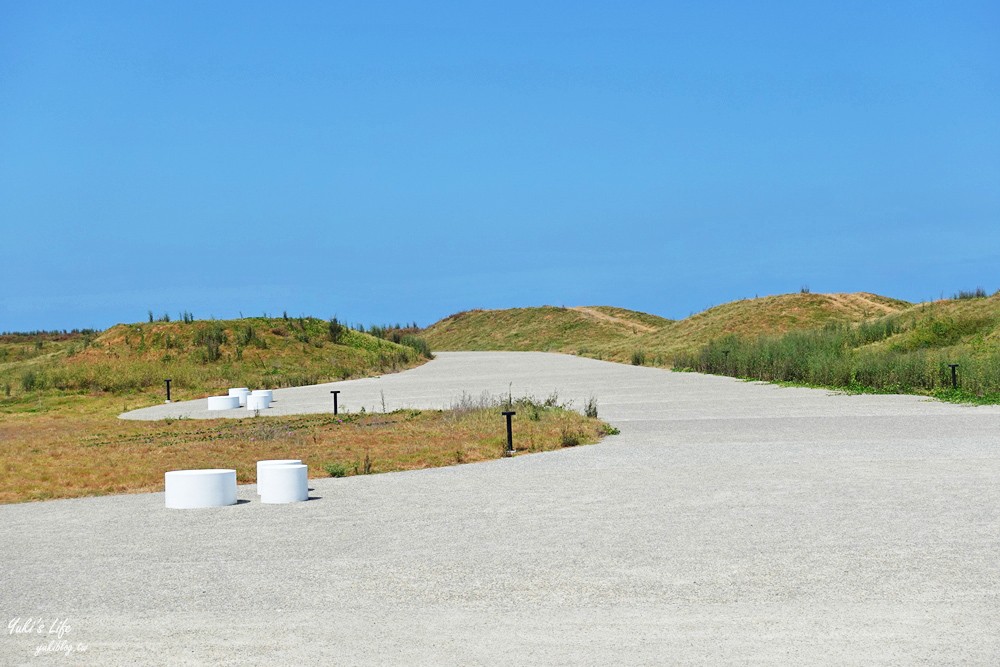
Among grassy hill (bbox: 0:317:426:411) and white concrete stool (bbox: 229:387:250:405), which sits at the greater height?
grassy hill (bbox: 0:317:426:411)

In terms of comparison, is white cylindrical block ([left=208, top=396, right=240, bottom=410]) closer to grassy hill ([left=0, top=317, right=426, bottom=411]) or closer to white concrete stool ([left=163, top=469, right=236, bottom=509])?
grassy hill ([left=0, top=317, right=426, bottom=411])

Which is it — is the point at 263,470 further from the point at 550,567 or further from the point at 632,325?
the point at 632,325

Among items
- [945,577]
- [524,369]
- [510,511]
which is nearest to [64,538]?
[510,511]

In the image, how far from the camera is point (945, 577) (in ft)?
24.3

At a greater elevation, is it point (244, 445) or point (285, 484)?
point (244, 445)

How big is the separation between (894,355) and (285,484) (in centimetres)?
2860

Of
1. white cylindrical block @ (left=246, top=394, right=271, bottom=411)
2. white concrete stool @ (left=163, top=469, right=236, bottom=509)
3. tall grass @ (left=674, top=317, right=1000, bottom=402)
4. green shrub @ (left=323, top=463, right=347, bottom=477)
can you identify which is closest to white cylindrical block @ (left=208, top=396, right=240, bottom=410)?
white cylindrical block @ (left=246, top=394, right=271, bottom=411)

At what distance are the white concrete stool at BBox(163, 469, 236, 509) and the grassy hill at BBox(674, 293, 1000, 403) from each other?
2023 centimetres

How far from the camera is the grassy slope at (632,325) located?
7212cm

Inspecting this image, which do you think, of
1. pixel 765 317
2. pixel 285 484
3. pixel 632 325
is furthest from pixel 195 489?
pixel 632 325

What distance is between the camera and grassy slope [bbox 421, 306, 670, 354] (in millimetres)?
113438

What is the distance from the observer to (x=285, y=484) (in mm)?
12148

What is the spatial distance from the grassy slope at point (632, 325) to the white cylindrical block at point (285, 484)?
5011 cm

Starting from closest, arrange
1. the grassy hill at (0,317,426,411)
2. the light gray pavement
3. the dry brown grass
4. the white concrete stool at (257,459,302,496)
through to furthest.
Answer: the light gray pavement < the white concrete stool at (257,459,302,496) < the dry brown grass < the grassy hill at (0,317,426,411)
